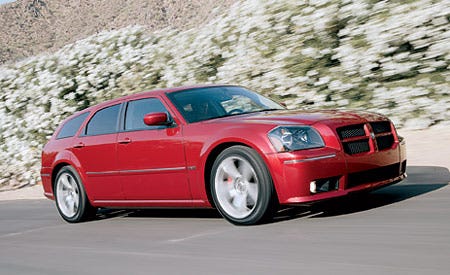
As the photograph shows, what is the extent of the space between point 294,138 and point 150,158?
184cm

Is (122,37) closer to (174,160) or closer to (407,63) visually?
(407,63)

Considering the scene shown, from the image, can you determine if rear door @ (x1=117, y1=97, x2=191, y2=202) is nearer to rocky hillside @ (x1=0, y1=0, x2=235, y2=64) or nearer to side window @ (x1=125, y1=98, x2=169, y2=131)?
side window @ (x1=125, y1=98, x2=169, y2=131)

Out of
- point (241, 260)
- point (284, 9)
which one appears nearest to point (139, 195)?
point (241, 260)

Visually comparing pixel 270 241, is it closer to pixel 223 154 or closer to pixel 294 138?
pixel 294 138

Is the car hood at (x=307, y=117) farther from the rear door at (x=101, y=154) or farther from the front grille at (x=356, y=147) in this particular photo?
the rear door at (x=101, y=154)

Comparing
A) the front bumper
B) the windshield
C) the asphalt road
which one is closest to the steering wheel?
the windshield

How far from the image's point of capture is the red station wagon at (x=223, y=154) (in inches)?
249

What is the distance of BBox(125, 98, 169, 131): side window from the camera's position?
25.4ft

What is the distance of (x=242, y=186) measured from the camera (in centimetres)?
662

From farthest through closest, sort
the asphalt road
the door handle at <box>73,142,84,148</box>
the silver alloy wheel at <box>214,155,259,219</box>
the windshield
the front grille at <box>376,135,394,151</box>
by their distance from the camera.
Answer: the door handle at <box>73,142,84,148</box> < the windshield < the front grille at <box>376,135,394,151</box> < the silver alloy wheel at <box>214,155,259,219</box> < the asphalt road

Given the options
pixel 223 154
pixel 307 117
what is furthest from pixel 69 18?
pixel 307 117

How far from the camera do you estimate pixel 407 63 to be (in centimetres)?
1220

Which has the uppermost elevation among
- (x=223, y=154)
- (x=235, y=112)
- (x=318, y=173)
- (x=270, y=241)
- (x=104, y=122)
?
(x=104, y=122)

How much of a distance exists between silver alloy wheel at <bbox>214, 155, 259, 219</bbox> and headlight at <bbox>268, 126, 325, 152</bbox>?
0.36 meters
